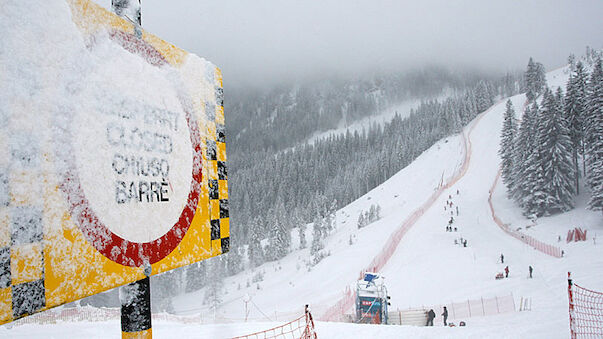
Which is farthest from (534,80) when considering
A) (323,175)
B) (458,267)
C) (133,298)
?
(133,298)

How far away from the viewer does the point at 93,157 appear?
175 centimetres

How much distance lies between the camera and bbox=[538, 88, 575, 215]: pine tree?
101 feet

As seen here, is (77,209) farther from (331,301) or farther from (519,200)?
(519,200)

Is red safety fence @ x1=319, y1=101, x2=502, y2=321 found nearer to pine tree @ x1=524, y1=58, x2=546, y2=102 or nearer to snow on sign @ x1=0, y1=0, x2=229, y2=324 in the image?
snow on sign @ x1=0, y1=0, x2=229, y2=324

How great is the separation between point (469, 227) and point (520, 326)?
74.7ft

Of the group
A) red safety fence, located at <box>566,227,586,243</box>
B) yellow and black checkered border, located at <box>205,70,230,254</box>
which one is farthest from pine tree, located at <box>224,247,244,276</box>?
yellow and black checkered border, located at <box>205,70,230,254</box>

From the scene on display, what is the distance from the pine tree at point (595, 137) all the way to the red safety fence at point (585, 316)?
19635 millimetres

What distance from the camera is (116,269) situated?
1.83 meters

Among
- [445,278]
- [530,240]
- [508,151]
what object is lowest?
[445,278]

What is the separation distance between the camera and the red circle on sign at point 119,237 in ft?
5.40

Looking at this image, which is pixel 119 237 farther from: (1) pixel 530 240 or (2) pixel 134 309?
(1) pixel 530 240

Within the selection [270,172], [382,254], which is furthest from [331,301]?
[270,172]

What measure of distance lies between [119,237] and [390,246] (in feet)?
88.5

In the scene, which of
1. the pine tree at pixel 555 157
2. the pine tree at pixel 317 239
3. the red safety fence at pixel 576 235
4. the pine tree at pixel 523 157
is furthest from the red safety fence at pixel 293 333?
the pine tree at pixel 317 239
